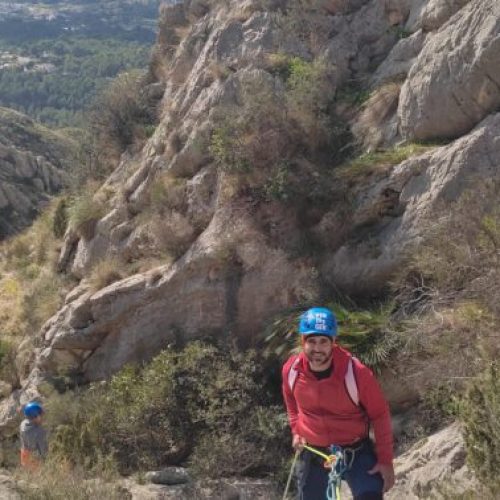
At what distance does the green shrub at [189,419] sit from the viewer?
7570 mm

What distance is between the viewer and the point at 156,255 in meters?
10.6

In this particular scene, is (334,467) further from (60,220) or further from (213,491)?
(60,220)

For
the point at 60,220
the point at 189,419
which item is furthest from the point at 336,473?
the point at 60,220

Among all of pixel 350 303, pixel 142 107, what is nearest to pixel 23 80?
pixel 142 107

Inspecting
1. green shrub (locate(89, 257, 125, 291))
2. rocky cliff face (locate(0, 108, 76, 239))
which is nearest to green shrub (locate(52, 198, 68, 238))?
green shrub (locate(89, 257, 125, 291))

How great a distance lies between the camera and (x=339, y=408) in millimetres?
4297

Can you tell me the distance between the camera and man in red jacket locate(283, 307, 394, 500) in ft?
13.7

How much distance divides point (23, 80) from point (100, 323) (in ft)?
556

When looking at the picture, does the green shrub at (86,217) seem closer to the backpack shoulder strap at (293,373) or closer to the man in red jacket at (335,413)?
the backpack shoulder strap at (293,373)

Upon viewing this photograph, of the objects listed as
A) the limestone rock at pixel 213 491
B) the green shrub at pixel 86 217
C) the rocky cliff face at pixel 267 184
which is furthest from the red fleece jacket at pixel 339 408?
the green shrub at pixel 86 217

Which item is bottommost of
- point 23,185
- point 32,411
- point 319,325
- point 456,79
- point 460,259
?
point 32,411

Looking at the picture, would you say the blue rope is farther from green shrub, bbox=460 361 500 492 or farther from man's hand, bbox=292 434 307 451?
green shrub, bbox=460 361 500 492

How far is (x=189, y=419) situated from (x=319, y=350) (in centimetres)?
454

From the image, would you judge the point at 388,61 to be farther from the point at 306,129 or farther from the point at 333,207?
the point at 333,207
